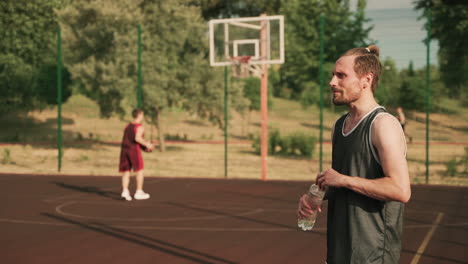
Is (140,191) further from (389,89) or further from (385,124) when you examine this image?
(389,89)

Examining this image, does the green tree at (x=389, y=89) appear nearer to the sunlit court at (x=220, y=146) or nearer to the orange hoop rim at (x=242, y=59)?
the sunlit court at (x=220, y=146)

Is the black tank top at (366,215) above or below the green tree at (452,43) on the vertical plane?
below

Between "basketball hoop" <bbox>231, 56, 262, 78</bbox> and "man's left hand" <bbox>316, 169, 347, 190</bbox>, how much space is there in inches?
458

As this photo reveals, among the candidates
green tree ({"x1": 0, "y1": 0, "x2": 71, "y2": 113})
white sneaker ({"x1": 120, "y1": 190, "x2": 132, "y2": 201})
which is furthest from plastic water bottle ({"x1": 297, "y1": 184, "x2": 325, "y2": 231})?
green tree ({"x1": 0, "y1": 0, "x2": 71, "y2": 113})

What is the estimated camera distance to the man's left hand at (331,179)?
2.88 meters

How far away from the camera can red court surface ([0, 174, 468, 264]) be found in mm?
7320

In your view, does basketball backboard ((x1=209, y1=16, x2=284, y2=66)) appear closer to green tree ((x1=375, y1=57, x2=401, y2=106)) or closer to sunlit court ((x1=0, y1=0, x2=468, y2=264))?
sunlit court ((x1=0, y1=0, x2=468, y2=264))

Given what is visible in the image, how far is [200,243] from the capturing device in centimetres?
796

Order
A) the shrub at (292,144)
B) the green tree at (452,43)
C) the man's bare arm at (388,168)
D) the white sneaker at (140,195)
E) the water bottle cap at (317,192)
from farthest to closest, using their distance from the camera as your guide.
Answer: the shrub at (292,144) → the green tree at (452,43) → the white sneaker at (140,195) → the water bottle cap at (317,192) → the man's bare arm at (388,168)

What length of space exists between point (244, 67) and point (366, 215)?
12.2 meters

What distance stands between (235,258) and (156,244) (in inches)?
50.9

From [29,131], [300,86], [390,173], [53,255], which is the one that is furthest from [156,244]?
[300,86]

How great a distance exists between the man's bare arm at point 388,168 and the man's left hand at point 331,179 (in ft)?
0.06

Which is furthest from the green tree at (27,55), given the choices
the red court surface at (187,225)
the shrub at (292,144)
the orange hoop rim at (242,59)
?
the orange hoop rim at (242,59)
